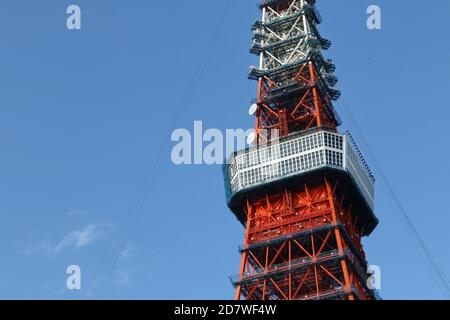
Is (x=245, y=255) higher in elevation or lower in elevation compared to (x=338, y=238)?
higher

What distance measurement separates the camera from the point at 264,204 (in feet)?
425

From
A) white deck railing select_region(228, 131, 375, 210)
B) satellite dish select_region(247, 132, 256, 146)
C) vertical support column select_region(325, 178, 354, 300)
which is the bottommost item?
vertical support column select_region(325, 178, 354, 300)

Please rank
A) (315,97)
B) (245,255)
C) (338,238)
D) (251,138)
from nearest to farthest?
(338,238) → (245,255) → (251,138) → (315,97)

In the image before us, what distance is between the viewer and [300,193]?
420 ft

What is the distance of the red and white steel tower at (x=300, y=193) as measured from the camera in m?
119

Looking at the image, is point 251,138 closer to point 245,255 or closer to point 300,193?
point 300,193

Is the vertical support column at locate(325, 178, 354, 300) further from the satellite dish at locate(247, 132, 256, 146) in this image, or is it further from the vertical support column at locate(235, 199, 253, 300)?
the satellite dish at locate(247, 132, 256, 146)

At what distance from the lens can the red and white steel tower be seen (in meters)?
119

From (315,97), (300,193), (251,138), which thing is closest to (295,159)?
(300,193)

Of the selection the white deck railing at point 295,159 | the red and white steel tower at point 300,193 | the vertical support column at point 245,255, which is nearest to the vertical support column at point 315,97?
the red and white steel tower at point 300,193

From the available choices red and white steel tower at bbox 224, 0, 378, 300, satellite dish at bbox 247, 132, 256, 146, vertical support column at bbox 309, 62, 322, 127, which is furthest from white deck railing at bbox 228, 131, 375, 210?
vertical support column at bbox 309, 62, 322, 127

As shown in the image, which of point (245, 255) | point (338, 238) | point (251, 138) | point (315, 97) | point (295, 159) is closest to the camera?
point (338, 238)

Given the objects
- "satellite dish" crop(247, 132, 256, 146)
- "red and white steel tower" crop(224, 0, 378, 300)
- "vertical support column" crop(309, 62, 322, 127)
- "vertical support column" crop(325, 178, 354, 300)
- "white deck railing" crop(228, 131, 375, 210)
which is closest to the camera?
"vertical support column" crop(325, 178, 354, 300)
